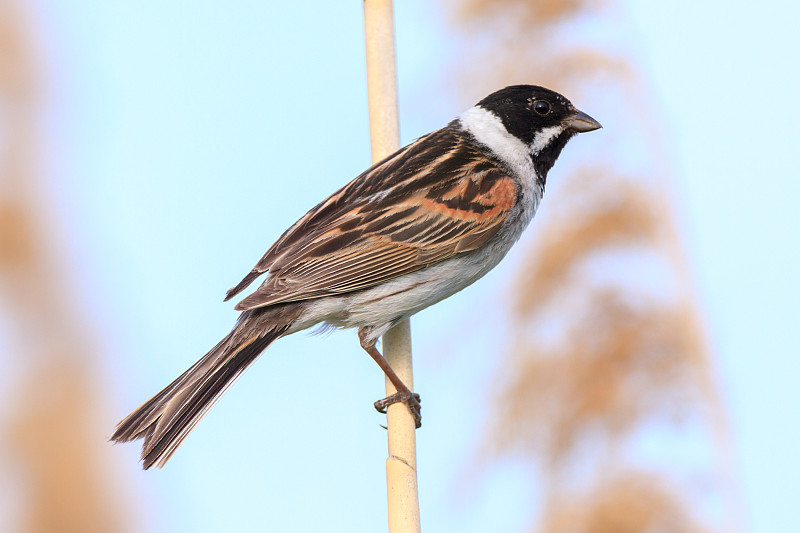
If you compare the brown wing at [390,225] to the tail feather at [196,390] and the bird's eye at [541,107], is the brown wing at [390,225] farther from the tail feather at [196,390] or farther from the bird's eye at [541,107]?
the bird's eye at [541,107]

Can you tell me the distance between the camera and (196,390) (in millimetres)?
3725

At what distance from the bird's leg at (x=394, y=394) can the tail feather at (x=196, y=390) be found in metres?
0.34

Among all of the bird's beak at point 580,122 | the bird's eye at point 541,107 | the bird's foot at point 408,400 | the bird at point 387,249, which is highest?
the bird's eye at point 541,107

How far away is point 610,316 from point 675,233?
1.51 ft

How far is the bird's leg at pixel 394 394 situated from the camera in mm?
3826

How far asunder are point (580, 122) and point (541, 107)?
21cm

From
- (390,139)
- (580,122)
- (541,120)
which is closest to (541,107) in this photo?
(541,120)

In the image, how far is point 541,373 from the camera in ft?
13.8

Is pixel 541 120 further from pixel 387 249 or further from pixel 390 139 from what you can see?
pixel 387 249

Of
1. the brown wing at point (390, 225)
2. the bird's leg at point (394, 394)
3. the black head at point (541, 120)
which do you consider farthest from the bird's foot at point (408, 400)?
the black head at point (541, 120)

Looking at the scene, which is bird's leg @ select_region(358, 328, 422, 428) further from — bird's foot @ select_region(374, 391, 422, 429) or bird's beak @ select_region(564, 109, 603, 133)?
bird's beak @ select_region(564, 109, 603, 133)

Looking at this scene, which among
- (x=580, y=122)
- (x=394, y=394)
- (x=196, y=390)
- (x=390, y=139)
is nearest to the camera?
(x=196, y=390)

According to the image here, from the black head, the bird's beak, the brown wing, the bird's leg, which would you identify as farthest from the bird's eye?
the bird's leg

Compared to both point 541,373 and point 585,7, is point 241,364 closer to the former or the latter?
point 541,373
